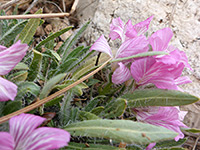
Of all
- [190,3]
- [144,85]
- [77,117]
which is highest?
[190,3]

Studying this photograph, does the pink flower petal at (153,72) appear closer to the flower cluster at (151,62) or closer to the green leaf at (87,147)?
the flower cluster at (151,62)

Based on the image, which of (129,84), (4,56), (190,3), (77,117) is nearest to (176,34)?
(190,3)

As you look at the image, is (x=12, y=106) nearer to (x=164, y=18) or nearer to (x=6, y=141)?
(x=6, y=141)

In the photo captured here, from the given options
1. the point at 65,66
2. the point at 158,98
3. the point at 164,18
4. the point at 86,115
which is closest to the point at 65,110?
the point at 86,115

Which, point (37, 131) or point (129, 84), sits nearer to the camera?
point (37, 131)

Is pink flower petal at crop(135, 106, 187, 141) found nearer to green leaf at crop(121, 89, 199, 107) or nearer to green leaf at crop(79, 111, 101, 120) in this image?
green leaf at crop(121, 89, 199, 107)

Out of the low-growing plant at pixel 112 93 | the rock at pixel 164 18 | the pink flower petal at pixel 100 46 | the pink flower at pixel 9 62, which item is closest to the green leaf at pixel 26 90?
the low-growing plant at pixel 112 93

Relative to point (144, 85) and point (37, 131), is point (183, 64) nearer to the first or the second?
point (144, 85)
